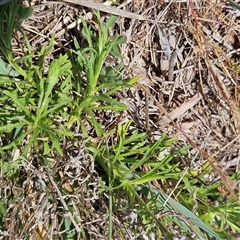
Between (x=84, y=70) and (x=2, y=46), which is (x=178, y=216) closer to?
(x=84, y=70)

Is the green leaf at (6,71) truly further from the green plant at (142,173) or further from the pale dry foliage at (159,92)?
the green plant at (142,173)

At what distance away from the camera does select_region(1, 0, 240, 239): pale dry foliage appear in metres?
1.48

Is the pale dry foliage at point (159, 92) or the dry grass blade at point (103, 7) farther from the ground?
the dry grass blade at point (103, 7)

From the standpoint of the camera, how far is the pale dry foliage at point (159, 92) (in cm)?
148

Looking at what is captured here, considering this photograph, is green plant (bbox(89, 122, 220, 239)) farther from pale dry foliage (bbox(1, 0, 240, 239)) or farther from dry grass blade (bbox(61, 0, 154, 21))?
dry grass blade (bbox(61, 0, 154, 21))

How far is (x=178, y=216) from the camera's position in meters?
1.39

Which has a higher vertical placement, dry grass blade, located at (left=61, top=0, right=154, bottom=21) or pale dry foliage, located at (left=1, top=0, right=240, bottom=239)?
dry grass blade, located at (left=61, top=0, right=154, bottom=21)

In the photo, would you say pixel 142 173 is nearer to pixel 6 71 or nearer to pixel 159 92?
pixel 159 92

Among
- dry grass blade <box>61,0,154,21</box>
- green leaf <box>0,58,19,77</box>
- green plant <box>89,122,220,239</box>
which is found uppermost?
dry grass blade <box>61,0,154,21</box>

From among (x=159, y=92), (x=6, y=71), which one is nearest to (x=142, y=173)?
(x=159, y=92)

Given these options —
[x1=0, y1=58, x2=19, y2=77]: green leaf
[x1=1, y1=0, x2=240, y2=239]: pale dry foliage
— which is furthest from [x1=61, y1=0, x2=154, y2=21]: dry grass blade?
[x1=0, y1=58, x2=19, y2=77]: green leaf

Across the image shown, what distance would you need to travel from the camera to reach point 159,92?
63.7 inches

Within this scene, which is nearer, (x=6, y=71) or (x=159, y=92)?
(x=6, y=71)

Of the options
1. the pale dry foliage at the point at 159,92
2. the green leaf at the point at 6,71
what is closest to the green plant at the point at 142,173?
the pale dry foliage at the point at 159,92
